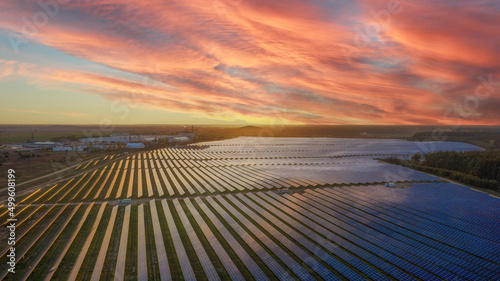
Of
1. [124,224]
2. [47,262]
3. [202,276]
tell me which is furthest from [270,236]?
[47,262]

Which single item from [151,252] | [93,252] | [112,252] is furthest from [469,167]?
[93,252]

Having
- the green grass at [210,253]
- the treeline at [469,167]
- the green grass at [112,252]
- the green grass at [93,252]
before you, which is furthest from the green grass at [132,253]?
the treeline at [469,167]

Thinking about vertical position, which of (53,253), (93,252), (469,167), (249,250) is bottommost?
(53,253)

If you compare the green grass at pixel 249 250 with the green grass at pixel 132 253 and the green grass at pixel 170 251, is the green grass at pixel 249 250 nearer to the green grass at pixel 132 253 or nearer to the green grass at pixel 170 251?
the green grass at pixel 170 251

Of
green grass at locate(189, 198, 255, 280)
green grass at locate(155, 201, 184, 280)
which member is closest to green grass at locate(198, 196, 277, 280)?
green grass at locate(189, 198, 255, 280)

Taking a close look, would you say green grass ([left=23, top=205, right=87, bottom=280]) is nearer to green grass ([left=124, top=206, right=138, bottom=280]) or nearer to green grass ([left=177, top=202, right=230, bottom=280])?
green grass ([left=124, top=206, right=138, bottom=280])

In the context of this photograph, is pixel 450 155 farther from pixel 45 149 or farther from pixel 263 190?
pixel 45 149

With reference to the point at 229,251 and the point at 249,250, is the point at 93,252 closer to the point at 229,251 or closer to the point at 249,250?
the point at 229,251
